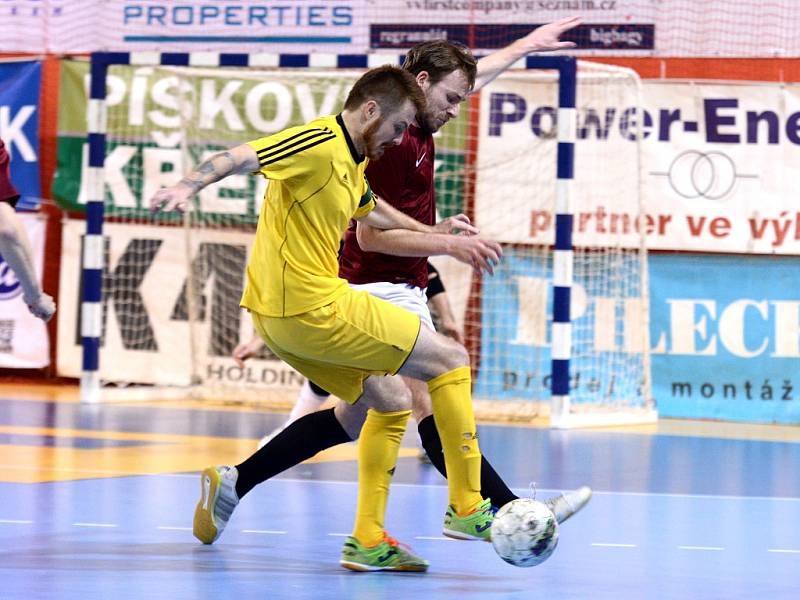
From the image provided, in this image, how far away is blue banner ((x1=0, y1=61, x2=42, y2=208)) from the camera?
13.6 m

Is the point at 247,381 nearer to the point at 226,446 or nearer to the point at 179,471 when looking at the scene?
the point at 226,446

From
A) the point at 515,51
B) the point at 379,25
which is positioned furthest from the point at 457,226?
the point at 379,25

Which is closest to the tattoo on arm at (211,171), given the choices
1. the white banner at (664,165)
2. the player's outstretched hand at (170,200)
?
the player's outstretched hand at (170,200)

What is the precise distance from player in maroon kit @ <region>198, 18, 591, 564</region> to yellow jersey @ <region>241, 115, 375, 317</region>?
45 centimetres

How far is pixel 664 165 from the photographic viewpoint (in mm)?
12023

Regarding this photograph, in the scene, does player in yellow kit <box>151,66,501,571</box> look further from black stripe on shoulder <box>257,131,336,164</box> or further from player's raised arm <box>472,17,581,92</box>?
player's raised arm <box>472,17,581,92</box>

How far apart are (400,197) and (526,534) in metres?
1.62

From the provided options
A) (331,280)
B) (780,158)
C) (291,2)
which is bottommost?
(331,280)

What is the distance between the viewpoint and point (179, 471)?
8.12 meters

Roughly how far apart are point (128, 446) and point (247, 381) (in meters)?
3.53

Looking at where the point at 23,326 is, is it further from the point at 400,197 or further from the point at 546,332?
the point at 400,197

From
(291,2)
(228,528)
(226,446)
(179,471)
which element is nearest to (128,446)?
(226,446)

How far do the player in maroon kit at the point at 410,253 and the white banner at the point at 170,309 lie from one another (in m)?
6.72

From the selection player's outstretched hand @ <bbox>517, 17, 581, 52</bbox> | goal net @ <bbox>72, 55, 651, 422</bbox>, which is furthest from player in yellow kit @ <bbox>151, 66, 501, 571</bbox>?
goal net @ <bbox>72, 55, 651, 422</bbox>
